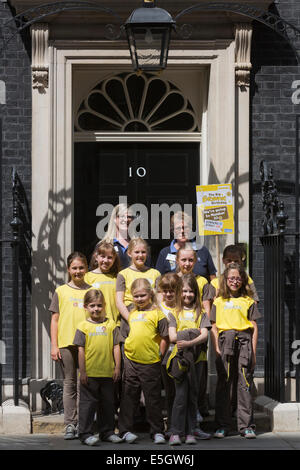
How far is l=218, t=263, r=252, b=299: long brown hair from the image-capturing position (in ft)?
29.3

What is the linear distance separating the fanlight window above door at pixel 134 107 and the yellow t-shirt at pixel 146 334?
330 cm

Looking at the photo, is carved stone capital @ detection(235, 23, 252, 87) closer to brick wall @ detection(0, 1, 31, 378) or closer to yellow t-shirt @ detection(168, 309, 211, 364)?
brick wall @ detection(0, 1, 31, 378)

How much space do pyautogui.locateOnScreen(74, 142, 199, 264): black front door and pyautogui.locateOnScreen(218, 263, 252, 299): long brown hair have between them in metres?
2.34

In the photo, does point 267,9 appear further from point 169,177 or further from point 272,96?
point 169,177

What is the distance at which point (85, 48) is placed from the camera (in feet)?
35.4

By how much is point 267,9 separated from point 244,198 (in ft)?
6.87

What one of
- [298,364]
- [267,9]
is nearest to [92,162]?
[267,9]

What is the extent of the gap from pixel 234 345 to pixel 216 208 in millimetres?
1922

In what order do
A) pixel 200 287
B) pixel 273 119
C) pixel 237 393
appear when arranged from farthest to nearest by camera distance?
pixel 273 119 → pixel 200 287 → pixel 237 393

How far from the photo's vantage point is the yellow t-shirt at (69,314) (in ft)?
29.2

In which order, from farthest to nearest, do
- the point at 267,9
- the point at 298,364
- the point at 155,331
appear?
the point at 267,9 < the point at 298,364 < the point at 155,331

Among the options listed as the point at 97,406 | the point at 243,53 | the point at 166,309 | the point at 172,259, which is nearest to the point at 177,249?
the point at 172,259

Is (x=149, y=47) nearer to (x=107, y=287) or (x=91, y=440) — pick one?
(x=107, y=287)

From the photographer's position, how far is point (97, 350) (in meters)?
8.48
